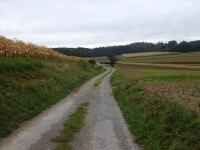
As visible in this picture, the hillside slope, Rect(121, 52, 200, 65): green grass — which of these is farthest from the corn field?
Rect(121, 52, 200, 65): green grass

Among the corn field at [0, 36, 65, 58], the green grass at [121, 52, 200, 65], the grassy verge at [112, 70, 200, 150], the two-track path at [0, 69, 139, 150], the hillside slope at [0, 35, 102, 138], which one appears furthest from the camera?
the green grass at [121, 52, 200, 65]

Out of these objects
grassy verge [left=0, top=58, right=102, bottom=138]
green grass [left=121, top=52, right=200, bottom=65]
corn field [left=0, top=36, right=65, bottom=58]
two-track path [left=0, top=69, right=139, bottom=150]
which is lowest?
green grass [left=121, top=52, right=200, bottom=65]

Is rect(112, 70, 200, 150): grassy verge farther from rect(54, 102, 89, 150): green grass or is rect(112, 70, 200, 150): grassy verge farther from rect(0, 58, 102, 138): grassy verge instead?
rect(0, 58, 102, 138): grassy verge

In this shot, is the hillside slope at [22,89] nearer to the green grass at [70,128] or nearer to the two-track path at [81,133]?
the two-track path at [81,133]

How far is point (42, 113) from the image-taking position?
80.0 ft

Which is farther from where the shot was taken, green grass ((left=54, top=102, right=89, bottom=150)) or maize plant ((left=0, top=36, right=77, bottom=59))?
maize plant ((left=0, top=36, right=77, bottom=59))

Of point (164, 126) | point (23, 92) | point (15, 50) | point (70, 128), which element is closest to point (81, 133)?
point (70, 128)

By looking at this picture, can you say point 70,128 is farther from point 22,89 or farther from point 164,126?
point 22,89

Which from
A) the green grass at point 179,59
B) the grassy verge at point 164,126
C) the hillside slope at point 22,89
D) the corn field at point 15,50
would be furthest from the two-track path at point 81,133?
the green grass at point 179,59

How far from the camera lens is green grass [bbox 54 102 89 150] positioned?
1555 cm

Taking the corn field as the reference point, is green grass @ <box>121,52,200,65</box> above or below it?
below

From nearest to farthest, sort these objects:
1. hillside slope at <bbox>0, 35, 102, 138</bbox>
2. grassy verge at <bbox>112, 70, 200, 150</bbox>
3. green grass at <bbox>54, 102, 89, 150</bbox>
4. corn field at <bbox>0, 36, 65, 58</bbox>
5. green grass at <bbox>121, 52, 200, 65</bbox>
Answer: grassy verge at <bbox>112, 70, 200, 150</bbox>
green grass at <bbox>54, 102, 89, 150</bbox>
hillside slope at <bbox>0, 35, 102, 138</bbox>
corn field at <bbox>0, 36, 65, 58</bbox>
green grass at <bbox>121, 52, 200, 65</bbox>

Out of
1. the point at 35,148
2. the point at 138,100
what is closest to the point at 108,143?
the point at 35,148

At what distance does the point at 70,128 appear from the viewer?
1903cm
